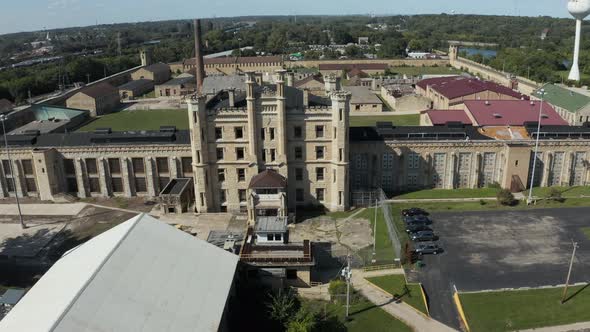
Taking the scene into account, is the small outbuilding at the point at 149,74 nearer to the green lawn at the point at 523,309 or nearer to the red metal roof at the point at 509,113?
the red metal roof at the point at 509,113

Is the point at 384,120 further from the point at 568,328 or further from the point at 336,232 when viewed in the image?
the point at 568,328

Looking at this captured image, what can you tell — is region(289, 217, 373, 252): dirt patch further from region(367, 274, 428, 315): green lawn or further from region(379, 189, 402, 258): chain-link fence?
region(367, 274, 428, 315): green lawn

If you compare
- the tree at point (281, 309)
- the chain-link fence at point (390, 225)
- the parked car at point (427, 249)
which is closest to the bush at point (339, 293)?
the tree at point (281, 309)

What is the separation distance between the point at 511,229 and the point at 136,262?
42914mm

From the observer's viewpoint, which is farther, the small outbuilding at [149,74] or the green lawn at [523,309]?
the small outbuilding at [149,74]

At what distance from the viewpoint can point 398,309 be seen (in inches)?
1665

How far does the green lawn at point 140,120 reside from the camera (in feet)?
387

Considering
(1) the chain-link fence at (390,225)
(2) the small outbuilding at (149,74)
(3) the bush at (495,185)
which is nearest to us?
(1) the chain-link fence at (390,225)

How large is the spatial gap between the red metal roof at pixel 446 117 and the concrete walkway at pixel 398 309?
46.1 meters

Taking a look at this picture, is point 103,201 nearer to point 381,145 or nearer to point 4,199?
point 4,199

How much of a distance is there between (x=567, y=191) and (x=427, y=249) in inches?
1228

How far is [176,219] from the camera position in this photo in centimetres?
6312

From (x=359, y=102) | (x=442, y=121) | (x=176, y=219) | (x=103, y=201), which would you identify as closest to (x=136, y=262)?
(x=176, y=219)

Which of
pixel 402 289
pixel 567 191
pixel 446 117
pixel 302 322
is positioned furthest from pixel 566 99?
pixel 302 322
